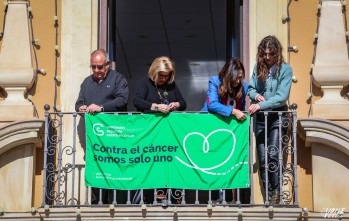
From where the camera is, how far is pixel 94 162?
1280 centimetres

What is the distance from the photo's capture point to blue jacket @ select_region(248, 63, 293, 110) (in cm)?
1268

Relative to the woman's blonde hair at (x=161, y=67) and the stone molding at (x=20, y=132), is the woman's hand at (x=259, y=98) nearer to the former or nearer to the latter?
the woman's blonde hair at (x=161, y=67)

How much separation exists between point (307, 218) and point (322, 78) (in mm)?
1444

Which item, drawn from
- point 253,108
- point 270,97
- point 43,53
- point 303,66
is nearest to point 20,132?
point 43,53

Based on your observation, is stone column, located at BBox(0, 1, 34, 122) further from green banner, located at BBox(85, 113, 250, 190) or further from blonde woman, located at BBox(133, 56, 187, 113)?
blonde woman, located at BBox(133, 56, 187, 113)

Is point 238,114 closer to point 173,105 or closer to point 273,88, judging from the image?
point 273,88

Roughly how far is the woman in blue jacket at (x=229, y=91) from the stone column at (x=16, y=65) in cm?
187

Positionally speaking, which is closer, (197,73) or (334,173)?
(334,173)

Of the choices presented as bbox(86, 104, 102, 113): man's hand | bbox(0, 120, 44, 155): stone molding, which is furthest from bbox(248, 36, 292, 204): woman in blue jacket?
bbox(0, 120, 44, 155): stone molding

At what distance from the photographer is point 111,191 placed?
515 inches

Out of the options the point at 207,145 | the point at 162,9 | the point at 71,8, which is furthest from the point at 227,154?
the point at 162,9

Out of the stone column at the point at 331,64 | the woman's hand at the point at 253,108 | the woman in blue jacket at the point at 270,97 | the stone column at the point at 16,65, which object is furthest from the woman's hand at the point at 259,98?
the stone column at the point at 16,65

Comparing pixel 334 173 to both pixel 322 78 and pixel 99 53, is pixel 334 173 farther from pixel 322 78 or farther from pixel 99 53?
pixel 99 53

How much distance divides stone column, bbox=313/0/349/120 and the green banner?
0.91m
